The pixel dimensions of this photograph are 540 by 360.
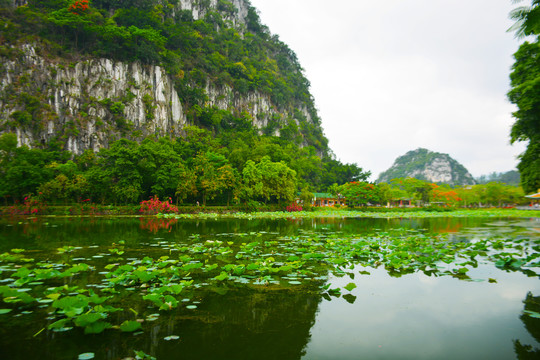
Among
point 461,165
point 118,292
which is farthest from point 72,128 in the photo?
point 461,165

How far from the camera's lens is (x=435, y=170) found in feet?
546

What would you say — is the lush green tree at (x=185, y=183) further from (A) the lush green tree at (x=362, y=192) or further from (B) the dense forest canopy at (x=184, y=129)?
(A) the lush green tree at (x=362, y=192)

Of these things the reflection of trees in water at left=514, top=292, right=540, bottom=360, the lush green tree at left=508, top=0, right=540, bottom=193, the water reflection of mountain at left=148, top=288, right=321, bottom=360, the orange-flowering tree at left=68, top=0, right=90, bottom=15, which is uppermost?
the orange-flowering tree at left=68, top=0, right=90, bottom=15

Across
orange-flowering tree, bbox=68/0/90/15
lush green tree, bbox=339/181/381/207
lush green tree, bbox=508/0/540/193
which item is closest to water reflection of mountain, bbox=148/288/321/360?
lush green tree, bbox=508/0/540/193

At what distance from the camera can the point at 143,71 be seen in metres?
49.1

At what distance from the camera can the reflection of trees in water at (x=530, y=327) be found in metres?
2.60

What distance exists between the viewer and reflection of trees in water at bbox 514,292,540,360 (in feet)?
8.52

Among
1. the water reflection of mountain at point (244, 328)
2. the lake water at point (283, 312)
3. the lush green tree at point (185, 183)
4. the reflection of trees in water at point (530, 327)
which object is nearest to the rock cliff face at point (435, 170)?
the lush green tree at point (185, 183)

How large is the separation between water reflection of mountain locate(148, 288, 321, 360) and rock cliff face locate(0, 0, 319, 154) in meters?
44.9

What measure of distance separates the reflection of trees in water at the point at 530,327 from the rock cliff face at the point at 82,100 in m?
47.0

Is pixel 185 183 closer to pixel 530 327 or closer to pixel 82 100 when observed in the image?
pixel 530 327

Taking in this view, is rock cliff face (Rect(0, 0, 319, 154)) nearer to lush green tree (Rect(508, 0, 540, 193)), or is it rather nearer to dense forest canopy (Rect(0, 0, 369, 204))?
dense forest canopy (Rect(0, 0, 369, 204))

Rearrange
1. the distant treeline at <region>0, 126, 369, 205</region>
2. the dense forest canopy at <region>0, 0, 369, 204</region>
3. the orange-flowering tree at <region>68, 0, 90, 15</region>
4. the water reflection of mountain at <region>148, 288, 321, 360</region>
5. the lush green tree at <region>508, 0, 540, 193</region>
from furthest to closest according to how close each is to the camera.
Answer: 1. the orange-flowering tree at <region>68, 0, 90, 15</region>
2. the dense forest canopy at <region>0, 0, 369, 204</region>
3. the distant treeline at <region>0, 126, 369, 205</region>
4. the lush green tree at <region>508, 0, 540, 193</region>
5. the water reflection of mountain at <region>148, 288, 321, 360</region>

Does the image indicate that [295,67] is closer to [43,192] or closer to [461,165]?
[43,192]
